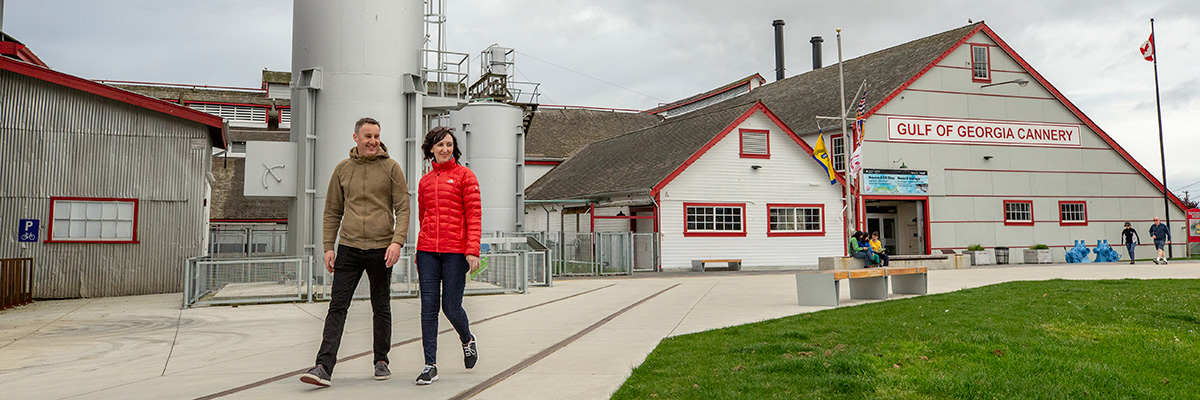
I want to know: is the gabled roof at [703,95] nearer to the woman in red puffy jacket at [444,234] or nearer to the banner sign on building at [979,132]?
the banner sign on building at [979,132]

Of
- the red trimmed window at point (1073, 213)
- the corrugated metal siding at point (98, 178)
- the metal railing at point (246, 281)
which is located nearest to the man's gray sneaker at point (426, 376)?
the metal railing at point (246, 281)

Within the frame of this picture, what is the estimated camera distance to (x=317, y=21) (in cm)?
1603

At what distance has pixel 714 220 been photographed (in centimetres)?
2777

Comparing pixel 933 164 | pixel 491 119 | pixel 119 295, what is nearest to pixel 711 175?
pixel 491 119

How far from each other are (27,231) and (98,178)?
156 cm

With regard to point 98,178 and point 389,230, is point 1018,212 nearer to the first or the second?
point 98,178

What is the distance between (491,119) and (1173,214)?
29657mm

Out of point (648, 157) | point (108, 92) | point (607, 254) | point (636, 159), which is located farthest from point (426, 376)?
point (636, 159)

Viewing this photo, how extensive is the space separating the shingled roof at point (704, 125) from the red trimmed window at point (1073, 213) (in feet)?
27.5

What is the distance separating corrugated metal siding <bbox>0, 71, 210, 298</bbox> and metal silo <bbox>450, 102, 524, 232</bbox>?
40.0 feet

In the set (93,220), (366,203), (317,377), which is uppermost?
(93,220)

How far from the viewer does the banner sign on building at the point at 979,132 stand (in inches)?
1282

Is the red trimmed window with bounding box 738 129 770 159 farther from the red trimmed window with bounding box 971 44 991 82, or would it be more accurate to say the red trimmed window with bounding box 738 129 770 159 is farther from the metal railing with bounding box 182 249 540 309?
the metal railing with bounding box 182 249 540 309

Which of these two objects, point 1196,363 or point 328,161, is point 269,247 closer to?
point 328,161
